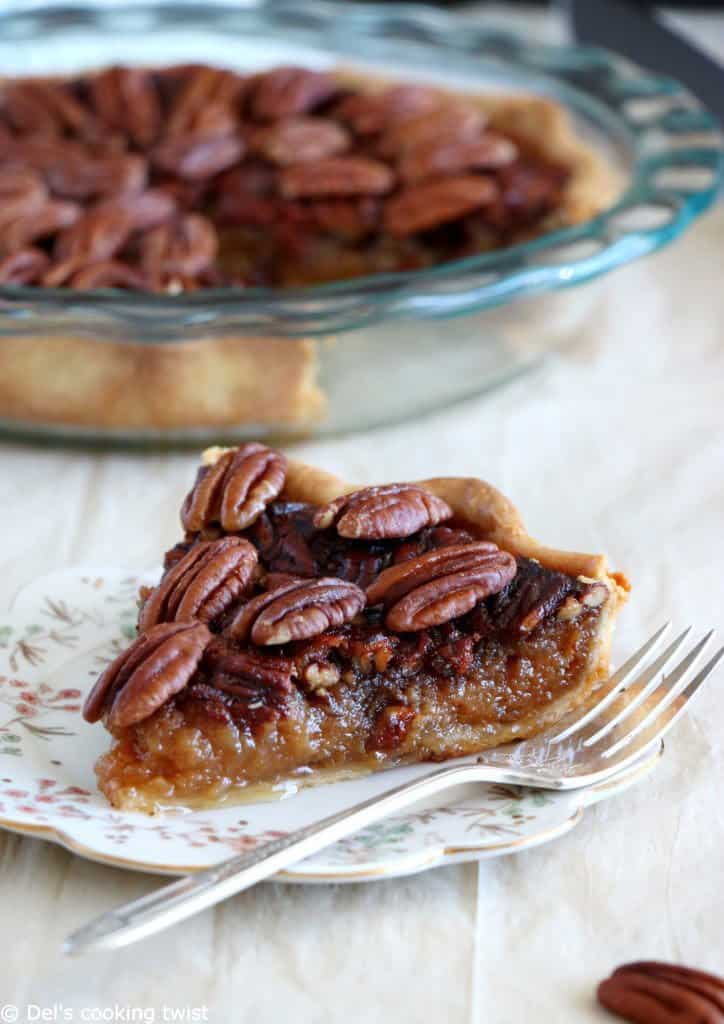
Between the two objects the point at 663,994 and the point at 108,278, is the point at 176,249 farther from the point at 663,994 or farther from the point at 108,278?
the point at 663,994

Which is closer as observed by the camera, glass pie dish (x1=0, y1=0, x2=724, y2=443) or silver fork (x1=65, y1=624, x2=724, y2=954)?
silver fork (x1=65, y1=624, x2=724, y2=954)

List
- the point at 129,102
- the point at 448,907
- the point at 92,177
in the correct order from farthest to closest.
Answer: the point at 129,102 < the point at 92,177 < the point at 448,907

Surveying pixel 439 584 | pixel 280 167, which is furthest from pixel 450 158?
pixel 439 584

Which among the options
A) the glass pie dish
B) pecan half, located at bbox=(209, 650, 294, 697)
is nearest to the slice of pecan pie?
pecan half, located at bbox=(209, 650, 294, 697)

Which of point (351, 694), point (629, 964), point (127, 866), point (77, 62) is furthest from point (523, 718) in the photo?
point (77, 62)

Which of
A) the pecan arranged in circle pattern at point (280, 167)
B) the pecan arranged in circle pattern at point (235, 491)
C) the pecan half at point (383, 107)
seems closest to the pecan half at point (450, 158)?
the pecan arranged in circle pattern at point (280, 167)

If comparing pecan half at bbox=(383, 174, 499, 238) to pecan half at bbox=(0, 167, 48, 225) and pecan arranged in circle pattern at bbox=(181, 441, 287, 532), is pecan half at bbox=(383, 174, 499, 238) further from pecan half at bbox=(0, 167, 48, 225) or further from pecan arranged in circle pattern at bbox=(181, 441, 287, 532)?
pecan arranged in circle pattern at bbox=(181, 441, 287, 532)

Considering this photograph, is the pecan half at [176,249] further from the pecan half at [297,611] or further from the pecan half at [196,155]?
the pecan half at [297,611]
